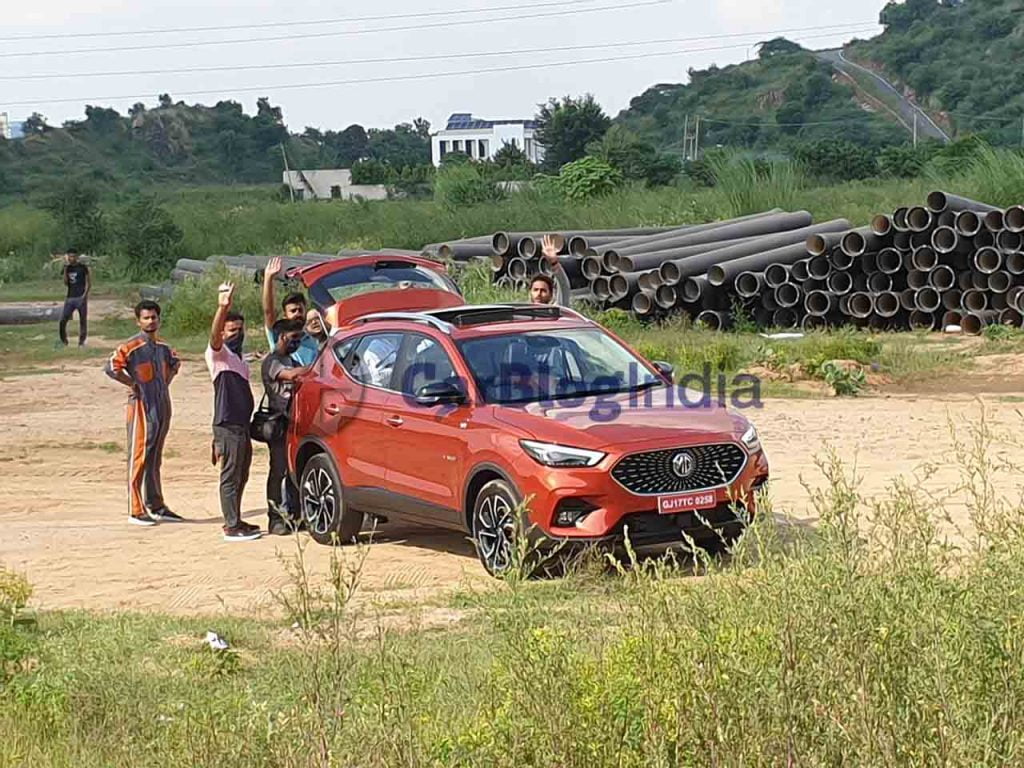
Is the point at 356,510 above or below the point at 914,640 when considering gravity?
below

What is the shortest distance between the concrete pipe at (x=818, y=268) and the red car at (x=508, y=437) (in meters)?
15.3

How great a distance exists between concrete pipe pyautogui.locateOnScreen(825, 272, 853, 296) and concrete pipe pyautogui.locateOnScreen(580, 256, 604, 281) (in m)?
3.91

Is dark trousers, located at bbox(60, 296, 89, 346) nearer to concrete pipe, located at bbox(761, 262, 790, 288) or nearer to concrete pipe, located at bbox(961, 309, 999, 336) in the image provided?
concrete pipe, located at bbox(761, 262, 790, 288)

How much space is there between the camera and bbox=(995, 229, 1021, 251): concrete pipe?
81.4ft

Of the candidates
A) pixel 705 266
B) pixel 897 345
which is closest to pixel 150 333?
pixel 897 345

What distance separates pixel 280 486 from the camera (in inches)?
508

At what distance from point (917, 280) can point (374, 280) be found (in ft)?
39.4

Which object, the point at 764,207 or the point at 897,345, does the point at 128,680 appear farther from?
the point at 764,207

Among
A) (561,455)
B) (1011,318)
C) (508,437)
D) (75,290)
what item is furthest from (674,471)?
(75,290)

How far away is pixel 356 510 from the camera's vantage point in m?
11.9

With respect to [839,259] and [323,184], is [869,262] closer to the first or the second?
[839,259]

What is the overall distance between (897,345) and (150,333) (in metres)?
13.1

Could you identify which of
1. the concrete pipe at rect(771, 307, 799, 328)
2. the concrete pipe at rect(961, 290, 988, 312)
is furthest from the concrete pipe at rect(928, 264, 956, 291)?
the concrete pipe at rect(771, 307, 799, 328)

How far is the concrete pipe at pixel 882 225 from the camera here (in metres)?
26.2
